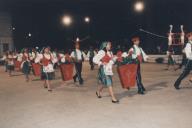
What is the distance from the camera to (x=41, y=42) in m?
57.8

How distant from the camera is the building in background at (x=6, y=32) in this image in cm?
5851

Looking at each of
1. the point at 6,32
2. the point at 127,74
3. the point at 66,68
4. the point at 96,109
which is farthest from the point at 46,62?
the point at 6,32

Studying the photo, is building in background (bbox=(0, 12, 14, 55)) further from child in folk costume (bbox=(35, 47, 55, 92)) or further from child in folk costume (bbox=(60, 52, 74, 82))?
child in folk costume (bbox=(35, 47, 55, 92))

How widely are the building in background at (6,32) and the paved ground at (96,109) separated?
48.9 meters

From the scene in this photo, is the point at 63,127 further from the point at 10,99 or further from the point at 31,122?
the point at 10,99

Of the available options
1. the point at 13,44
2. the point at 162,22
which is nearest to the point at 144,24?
the point at 162,22

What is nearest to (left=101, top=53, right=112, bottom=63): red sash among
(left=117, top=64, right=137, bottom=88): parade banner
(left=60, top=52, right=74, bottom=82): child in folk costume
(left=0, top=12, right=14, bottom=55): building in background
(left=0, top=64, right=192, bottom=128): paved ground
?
(left=117, top=64, right=137, bottom=88): parade banner

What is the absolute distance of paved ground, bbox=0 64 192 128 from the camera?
7.09 metres

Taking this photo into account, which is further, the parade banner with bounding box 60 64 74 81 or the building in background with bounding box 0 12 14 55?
the building in background with bounding box 0 12 14 55

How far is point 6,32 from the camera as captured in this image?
59062mm

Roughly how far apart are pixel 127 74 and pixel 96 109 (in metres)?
2.54

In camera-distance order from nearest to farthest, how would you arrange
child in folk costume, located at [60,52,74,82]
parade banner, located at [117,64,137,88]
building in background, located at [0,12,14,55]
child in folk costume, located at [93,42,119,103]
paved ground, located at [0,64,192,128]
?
1. paved ground, located at [0,64,192,128]
2. child in folk costume, located at [93,42,119,103]
3. parade banner, located at [117,64,137,88]
4. child in folk costume, located at [60,52,74,82]
5. building in background, located at [0,12,14,55]

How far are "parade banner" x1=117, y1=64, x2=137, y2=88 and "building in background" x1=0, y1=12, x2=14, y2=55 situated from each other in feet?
166

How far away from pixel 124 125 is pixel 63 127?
134 cm
